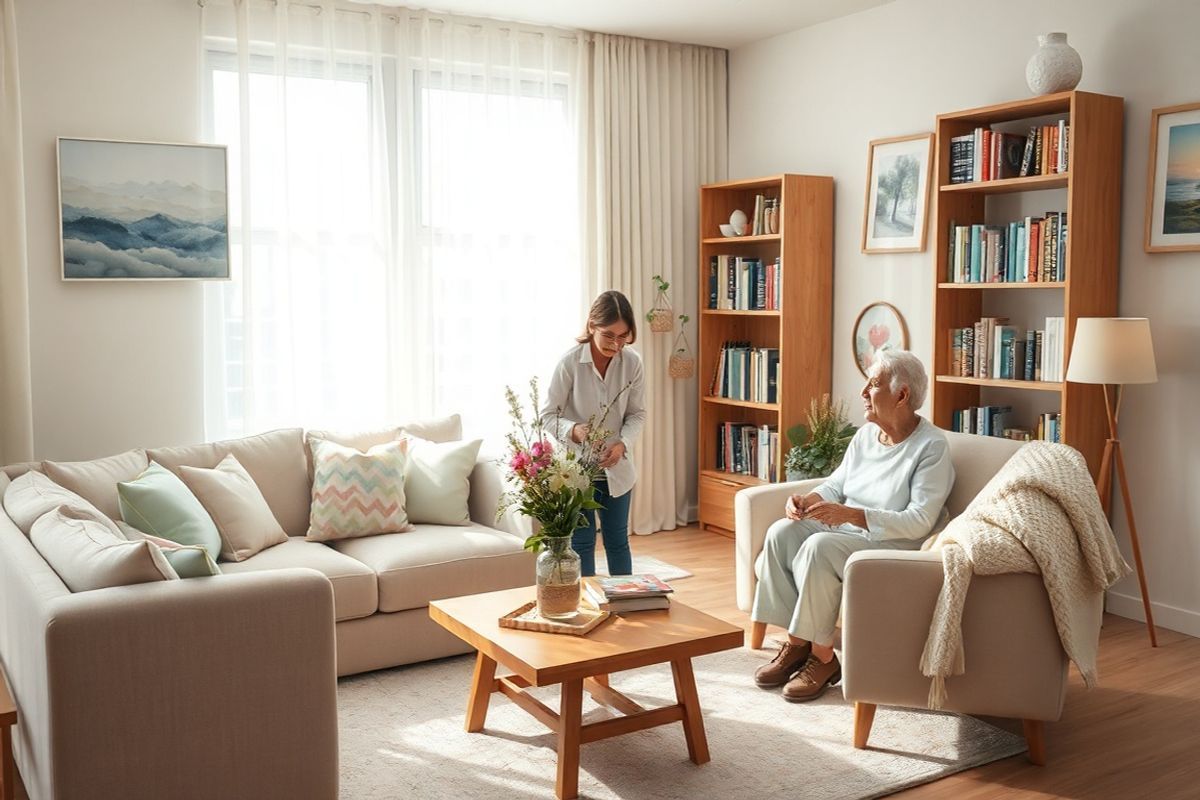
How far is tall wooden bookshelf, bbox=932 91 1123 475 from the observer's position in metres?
4.09

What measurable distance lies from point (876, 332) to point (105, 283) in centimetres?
355

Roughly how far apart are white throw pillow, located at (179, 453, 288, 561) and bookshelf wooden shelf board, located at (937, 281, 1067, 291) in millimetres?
2949

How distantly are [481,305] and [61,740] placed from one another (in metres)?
3.45

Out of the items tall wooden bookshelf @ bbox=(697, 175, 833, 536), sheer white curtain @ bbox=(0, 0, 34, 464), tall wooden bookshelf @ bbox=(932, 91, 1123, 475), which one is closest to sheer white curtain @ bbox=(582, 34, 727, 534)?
tall wooden bookshelf @ bbox=(697, 175, 833, 536)

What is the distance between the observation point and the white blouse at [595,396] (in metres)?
4.04

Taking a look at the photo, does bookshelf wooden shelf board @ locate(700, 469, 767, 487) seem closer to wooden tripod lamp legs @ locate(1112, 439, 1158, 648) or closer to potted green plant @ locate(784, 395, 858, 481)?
potted green plant @ locate(784, 395, 858, 481)

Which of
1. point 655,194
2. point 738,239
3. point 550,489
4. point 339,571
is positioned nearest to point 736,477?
point 738,239

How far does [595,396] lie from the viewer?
13.4 ft

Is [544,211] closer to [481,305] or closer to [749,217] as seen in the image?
[481,305]

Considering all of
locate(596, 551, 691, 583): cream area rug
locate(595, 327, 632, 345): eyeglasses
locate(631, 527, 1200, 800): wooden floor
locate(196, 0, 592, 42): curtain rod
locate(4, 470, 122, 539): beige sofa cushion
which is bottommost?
locate(631, 527, 1200, 800): wooden floor

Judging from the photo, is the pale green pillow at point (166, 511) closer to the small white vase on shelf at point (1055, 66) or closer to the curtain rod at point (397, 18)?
the curtain rod at point (397, 18)

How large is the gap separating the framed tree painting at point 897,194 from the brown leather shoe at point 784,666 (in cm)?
219

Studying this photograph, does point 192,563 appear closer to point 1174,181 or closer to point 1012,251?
point 1012,251

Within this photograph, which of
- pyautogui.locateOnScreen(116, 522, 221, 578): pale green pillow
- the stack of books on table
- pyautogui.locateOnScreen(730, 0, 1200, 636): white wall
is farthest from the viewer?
pyautogui.locateOnScreen(730, 0, 1200, 636): white wall
